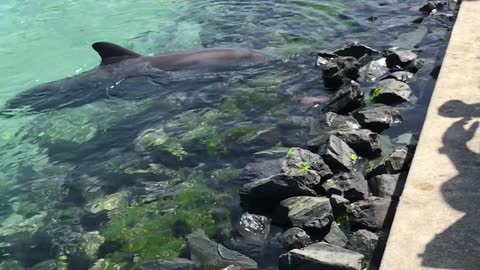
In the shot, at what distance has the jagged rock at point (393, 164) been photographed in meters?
6.41

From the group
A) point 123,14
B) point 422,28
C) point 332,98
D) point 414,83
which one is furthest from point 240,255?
→ point 123,14

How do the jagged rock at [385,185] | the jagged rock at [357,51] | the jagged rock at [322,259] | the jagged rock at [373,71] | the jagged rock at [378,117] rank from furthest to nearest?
1. the jagged rock at [357,51]
2. the jagged rock at [373,71]
3. the jagged rock at [378,117]
4. the jagged rock at [385,185]
5. the jagged rock at [322,259]

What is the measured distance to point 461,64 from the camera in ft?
24.8

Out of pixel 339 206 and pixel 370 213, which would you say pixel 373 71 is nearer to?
pixel 339 206

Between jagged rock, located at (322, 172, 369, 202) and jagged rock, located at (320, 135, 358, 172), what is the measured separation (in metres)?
0.26

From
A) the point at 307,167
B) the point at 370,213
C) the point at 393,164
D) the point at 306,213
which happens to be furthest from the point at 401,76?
the point at 306,213

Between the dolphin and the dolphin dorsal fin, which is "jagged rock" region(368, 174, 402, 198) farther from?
the dolphin dorsal fin

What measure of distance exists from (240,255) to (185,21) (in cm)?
981

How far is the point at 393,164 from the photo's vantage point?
21.0 ft

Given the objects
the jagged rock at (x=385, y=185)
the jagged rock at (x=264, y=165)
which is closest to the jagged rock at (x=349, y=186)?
the jagged rock at (x=385, y=185)

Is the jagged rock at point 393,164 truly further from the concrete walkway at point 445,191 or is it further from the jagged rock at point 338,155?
the concrete walkway at point 445,191

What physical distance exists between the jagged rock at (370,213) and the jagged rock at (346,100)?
2676 mm

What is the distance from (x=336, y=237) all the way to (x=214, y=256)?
3.80 feet

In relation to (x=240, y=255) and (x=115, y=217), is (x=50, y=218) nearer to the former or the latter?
(x=115, y=217)
